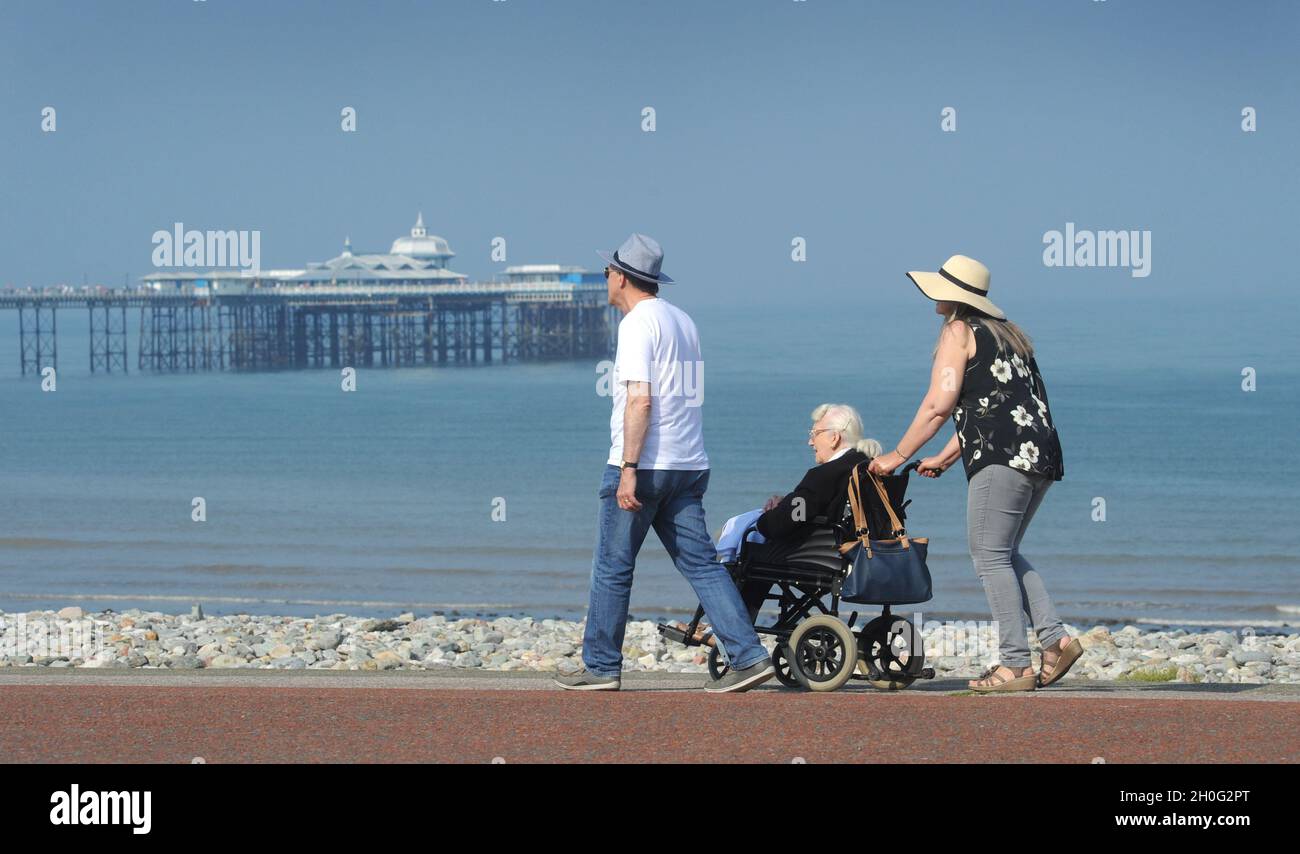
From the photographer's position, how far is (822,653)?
5645 mm

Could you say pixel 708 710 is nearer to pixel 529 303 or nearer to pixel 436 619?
pixel 436 619

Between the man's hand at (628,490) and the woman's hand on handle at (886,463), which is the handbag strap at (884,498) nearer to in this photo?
the woman's hand on handle at (886,463)

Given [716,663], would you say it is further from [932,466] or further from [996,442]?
[996,442]

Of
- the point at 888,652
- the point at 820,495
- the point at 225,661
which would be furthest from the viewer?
the point at 225,661

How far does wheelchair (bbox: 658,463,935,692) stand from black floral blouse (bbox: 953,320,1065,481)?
0.85 feet

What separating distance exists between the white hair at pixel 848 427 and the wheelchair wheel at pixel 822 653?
600 mm

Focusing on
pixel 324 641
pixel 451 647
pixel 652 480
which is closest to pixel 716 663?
pixel 652 480

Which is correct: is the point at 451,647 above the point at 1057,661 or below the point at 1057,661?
below

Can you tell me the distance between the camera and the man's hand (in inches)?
211

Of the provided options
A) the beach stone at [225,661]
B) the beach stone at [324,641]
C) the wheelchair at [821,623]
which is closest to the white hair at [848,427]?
the wheelchair at [821,623]

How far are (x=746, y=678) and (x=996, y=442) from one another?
1085mm

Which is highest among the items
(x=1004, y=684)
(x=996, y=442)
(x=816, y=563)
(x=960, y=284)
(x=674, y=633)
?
(x=960, y=284)

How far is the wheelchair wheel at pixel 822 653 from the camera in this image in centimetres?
555
